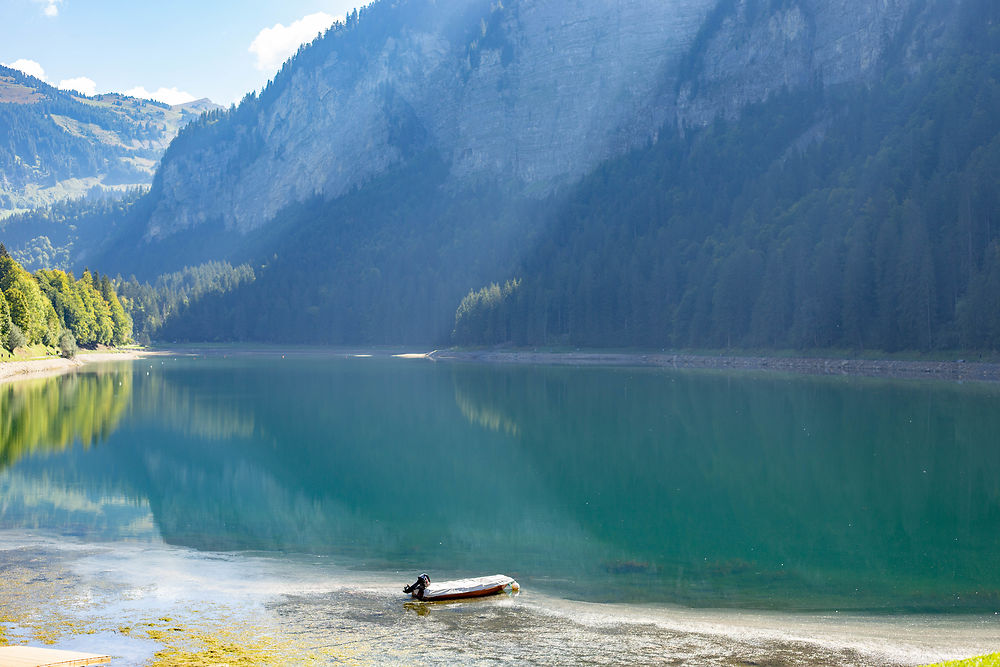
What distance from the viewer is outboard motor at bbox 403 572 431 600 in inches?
910

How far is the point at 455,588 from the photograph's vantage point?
921 inches

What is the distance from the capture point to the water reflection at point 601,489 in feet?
88.2

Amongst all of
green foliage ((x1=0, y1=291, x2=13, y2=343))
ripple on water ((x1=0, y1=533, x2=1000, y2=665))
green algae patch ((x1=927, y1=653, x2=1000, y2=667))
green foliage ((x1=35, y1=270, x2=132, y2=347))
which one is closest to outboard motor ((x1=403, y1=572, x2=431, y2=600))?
ripple on water ((x1=0, y1=533, x2=1000, y2=665))

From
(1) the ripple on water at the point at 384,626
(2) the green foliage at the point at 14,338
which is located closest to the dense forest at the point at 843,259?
(1) the ripple on water at the point at 384,626

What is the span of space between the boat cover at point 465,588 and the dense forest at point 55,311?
105 meters

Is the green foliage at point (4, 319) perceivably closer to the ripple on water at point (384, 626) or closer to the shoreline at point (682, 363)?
the shoreline at point (682, 363)

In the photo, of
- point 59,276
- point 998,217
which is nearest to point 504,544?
point 998,217

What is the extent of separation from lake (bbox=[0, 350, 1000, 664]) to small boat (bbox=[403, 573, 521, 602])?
0.39 metres

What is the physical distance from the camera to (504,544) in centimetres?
3033

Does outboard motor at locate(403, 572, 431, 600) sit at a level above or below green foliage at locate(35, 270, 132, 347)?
below

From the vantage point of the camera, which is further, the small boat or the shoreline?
the shoreline

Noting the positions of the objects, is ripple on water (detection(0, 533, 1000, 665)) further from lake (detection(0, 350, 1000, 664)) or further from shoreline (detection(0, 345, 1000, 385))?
shoreline (detection(0, 345, 1000, 385))

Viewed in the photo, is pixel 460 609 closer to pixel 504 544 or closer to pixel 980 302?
pixel 504 544

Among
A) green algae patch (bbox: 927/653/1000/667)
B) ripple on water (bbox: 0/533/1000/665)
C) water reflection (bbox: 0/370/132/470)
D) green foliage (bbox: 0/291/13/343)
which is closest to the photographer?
green algae patch (bbox: 927/653/1000/667)
